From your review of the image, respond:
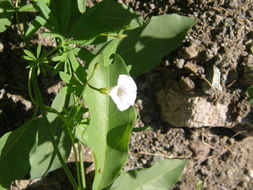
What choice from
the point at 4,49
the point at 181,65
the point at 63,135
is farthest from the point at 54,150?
the point at 181,65

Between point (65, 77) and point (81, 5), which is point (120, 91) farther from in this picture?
point (81, 5)

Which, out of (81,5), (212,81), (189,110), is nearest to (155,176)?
(189,110)

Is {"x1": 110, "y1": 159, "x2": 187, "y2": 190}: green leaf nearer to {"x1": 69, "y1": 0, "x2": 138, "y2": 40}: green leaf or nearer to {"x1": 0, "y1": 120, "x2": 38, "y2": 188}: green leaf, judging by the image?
{"x1": 0, "y1": 120, "x2": 38, "y2": 188}: green leaf

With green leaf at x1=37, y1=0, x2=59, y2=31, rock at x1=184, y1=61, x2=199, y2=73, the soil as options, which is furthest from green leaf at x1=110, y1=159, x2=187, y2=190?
green leaf at x1=37, y1=0, x2=59, y2=31

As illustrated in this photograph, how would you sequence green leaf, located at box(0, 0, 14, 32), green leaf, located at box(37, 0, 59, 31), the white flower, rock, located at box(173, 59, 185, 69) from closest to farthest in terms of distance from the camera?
1. the white flower
2. green leaf, located at box(37, 0, 59, 31)
3. green leaf, located at box(0, 0, 14, 32)
4. rock, located at box(173, 59, 185, 69)

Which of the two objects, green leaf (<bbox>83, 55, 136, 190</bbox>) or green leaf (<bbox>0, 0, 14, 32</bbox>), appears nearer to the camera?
green leaf (<bbox>83, 55, 136, 190</bbox>)

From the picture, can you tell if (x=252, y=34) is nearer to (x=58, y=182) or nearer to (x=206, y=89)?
(x=206, y=89)

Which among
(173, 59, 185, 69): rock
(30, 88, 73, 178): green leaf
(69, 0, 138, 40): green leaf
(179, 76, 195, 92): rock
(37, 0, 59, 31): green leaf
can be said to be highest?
(37, 0, 59, 31): green leaf
